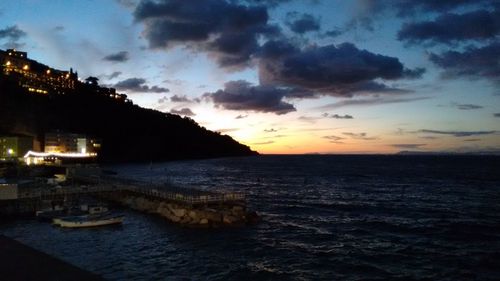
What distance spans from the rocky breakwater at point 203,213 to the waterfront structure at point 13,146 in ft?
357

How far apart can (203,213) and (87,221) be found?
12.7 metres

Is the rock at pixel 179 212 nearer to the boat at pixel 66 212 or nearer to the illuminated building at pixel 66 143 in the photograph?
the boat at pixel 66 212

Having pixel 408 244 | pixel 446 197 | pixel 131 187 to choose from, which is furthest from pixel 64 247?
pixel 446 197

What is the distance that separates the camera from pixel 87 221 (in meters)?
46.2

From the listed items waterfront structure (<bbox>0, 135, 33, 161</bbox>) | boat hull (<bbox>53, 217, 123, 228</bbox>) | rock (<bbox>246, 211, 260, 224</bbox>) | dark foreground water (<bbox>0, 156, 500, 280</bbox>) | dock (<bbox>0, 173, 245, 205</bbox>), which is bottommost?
dark foreground water (<bbox>0, 156, 500, 280</bbox>)

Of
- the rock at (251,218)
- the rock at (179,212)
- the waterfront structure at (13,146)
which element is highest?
the waterfront structure at (13,146)

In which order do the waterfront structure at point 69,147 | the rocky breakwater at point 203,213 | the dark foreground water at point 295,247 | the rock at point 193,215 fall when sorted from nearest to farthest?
the dark foreground water at point 295,247 < the rocky breakwater at point 203,213 < the rock at point 193,215 < the waterfront structure at point 69,147

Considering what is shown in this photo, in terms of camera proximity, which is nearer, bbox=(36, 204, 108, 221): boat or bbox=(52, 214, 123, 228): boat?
bbox=(52, 214, 123, 228): boat

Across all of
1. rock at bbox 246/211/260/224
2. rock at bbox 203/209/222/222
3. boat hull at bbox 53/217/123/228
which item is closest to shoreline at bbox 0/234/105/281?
boat hull at bbox 53/217/123/228

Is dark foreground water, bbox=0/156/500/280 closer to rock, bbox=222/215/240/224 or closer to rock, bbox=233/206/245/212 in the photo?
rock, bbox=222/215/240/224

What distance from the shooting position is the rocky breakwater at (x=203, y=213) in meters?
46.6

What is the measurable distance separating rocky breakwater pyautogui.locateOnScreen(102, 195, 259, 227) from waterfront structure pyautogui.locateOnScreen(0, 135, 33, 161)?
4287 inches

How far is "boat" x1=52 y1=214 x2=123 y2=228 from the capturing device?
151 ft

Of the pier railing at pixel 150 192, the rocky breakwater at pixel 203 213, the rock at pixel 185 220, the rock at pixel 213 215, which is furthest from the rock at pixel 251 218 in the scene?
the rock at pixel 185 220
